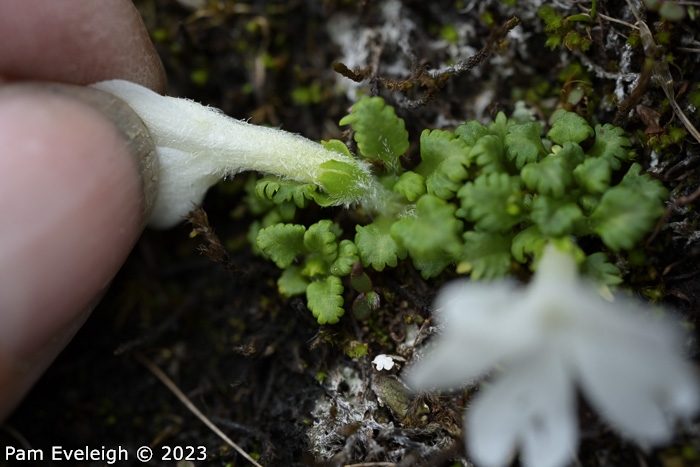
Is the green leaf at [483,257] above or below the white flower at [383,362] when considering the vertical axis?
above

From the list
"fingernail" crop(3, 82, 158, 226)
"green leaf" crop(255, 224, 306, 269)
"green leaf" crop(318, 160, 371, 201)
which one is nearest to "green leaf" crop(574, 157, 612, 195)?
"green leaf" crop(318, 160, 371, 201)

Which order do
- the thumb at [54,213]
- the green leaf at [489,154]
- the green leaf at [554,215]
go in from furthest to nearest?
the green leaf at [489,154]
the green leaf at [554,215]
the thumb at [54,213]

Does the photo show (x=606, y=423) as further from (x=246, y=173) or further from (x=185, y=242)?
(x=185, y=242)

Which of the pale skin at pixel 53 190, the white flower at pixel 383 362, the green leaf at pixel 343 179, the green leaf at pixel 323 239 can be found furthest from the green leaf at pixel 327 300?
the pale skin at pixel 53 190

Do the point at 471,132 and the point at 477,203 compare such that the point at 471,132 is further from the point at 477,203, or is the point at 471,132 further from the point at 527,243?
the point at 527,243

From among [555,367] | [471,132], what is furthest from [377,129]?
[555,367]

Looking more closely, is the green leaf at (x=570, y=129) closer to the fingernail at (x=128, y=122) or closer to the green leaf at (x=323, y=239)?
the green leaf at (x=323, y=239)
